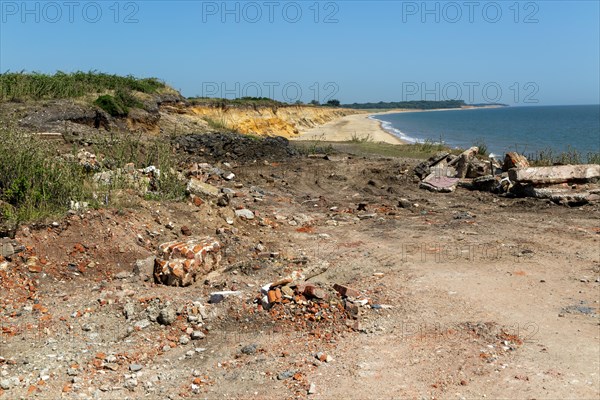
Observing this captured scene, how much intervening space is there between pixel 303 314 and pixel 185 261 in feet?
5.72

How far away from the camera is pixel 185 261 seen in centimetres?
643

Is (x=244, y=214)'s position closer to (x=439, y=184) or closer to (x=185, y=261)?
(x=185, y=261)

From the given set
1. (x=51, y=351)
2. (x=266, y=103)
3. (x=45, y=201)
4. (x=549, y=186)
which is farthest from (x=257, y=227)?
(x=266, y=103)

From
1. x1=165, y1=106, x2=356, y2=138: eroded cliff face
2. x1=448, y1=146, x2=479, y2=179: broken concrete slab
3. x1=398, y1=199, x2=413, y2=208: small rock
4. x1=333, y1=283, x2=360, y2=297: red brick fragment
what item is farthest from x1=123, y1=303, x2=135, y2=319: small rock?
x1=165, y1=106, x2=356, y2=138: eroded cliff face

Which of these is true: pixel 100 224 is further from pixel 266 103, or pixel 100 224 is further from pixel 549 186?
pixel 266 103

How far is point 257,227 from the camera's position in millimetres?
9055

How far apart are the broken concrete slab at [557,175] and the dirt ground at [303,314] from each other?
2.84 m

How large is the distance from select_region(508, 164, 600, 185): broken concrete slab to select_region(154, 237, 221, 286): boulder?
7868 millimetres

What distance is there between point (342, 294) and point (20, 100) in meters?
14.5

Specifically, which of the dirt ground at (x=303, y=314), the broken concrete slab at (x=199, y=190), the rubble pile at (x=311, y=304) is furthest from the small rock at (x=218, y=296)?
the broken concrete slab at (x=199, y=190)

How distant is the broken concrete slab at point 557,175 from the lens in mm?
11789

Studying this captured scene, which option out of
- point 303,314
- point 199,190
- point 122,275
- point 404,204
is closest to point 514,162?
point 404,204

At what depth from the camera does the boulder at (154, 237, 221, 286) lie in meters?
6.30

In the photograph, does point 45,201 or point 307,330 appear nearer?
point 307,330
